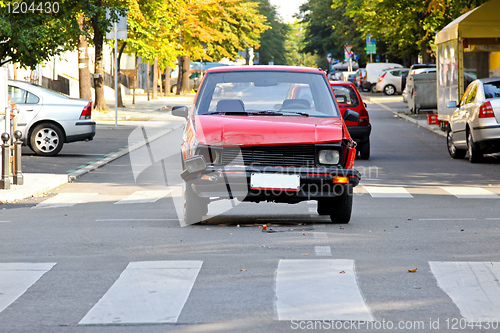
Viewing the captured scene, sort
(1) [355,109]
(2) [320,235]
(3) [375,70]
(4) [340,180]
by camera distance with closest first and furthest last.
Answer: (2) [320,235]
(4) [340,180]
(1) [355,109]
(3) [375,70]

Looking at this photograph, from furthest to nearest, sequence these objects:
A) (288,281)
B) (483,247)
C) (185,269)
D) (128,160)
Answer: (128,160) → (483,247) → (185,269) → (288,281)

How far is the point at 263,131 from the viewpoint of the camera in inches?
364

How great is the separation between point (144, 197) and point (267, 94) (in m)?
4.04

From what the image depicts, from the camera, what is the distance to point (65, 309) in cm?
591

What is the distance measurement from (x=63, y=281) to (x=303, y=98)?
13.7ft

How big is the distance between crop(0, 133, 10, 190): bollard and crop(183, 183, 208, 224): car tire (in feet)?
16.6

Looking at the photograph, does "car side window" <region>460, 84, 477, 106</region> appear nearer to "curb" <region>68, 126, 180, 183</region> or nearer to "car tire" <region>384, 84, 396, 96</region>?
"curb" <region>68, 126, 180, 183</region>

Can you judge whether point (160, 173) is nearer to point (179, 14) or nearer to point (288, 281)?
point (288, 281)

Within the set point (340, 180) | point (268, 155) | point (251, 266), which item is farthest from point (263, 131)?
point (251, 266)

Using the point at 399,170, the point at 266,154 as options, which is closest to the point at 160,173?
the point at 399,170

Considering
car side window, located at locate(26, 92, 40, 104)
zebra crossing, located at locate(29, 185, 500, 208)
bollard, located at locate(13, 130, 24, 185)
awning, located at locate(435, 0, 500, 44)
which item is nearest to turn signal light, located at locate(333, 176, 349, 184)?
zebra crossing, located at locate(29, 185, 500, 208)

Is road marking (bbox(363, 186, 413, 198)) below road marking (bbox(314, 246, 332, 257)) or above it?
below

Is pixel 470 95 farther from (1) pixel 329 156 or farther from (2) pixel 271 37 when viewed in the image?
(2) pixel 271 37

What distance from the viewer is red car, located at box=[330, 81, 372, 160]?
63.2 feet
